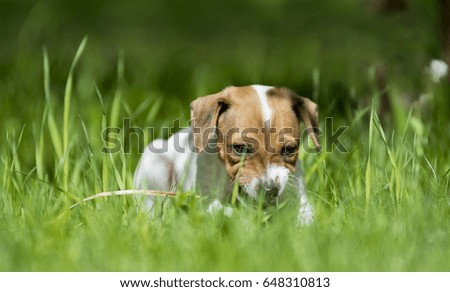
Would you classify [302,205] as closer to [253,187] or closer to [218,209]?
[253,187]

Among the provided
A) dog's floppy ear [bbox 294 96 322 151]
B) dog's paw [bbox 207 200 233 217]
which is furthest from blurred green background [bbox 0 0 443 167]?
dog's paw [bbox 207 200 233 217]

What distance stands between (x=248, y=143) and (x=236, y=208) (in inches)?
12.2

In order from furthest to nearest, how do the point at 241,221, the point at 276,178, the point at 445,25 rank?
the point at 445,25
the point at 276,178
the point at 241,221

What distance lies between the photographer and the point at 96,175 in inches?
185

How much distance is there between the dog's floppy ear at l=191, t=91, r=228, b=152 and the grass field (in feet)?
0.98

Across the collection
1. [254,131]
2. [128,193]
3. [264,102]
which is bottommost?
[128,193]

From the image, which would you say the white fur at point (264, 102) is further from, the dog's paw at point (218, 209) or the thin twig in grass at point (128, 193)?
the thin twig in grass at point (128, 193)

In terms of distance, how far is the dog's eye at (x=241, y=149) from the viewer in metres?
4.33

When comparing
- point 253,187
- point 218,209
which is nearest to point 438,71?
point 253,187

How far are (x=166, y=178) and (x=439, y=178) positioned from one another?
1458 millimetres

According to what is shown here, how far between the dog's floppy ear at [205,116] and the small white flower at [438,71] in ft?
6.52

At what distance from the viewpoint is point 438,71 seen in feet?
19.6

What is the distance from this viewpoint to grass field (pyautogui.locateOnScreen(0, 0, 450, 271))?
3814mm

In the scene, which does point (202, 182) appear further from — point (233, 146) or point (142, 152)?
point (142, 152)
